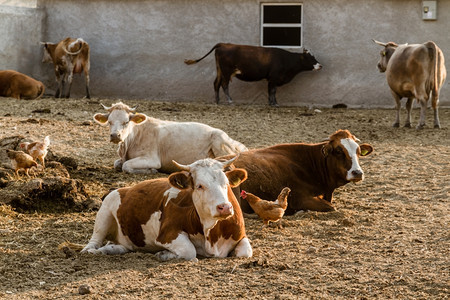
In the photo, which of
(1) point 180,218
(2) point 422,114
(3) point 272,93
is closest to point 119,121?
(1) point 180,218

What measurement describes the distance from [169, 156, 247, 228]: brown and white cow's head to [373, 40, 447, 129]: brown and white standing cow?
1009 cm

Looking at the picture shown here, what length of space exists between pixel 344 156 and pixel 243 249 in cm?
272

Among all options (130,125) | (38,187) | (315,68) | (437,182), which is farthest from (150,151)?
(315,68)

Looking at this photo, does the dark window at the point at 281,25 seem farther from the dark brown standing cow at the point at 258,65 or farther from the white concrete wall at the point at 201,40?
the dark brown standing cow at the point at 258,65

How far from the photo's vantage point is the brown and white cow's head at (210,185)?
20.3ft

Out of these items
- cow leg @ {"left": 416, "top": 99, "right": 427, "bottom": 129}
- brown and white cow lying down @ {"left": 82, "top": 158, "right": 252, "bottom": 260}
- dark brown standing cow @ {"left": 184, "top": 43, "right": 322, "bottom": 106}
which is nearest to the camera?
brown and white cow lying down @ {"left": 82, "top": 158, "right": 252, "bottom": 260}

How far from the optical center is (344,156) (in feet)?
29.4

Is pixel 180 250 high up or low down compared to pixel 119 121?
down

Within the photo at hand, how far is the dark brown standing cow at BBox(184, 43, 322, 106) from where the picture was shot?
65.9 feet

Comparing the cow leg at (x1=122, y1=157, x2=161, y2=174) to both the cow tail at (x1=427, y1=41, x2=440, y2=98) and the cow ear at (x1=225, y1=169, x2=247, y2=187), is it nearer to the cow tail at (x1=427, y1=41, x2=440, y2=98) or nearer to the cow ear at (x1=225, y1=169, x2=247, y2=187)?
the cow ear at (x1=225, y1=169, x2=247, y2=187)

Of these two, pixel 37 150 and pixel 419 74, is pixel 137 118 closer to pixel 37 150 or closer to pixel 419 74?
pixel 37 150

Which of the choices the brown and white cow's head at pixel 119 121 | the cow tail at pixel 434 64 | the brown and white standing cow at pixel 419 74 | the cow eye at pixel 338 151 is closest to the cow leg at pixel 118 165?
the brown and white cow's head at pixel 119 121

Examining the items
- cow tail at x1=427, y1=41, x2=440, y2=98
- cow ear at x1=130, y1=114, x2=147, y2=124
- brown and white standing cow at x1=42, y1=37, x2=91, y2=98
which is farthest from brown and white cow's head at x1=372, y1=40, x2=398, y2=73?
cow ear at x1=130, y1=114, x2=147, y2=124

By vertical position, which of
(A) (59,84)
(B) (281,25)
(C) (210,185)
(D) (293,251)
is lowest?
(D) (293,251)
